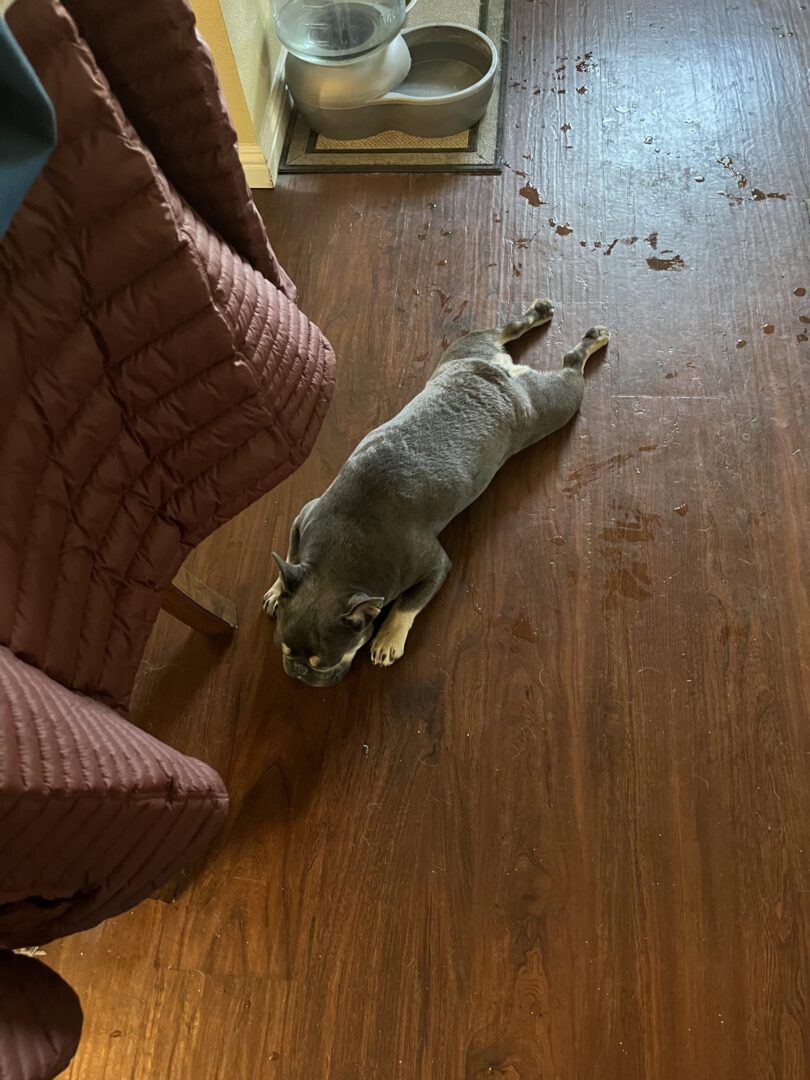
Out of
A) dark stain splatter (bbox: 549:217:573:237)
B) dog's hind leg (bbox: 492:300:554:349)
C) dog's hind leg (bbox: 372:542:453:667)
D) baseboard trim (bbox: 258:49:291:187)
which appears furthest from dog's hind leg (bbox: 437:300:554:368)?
baseboard trim (bbox: 258:49:291:187)

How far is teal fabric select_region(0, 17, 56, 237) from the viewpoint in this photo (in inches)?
24.6

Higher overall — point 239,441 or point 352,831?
point 239,441

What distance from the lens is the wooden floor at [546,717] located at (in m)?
1.21

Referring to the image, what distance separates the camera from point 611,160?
2.03m

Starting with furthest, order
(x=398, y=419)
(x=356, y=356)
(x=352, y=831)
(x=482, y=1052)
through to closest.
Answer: (x=356, y=356)
(x=398, y=419)
(x=352, y=831)
(x=482, y=1052)

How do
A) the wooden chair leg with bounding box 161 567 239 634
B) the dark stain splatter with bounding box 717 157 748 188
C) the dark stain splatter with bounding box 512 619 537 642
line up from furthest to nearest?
1. the dark stain splatter with bounding box 717 157 748 188
2. the dark stain splatter with bounding box 512 619 537 642
3. the wooden chair leg with bounding box 161 567 239 634

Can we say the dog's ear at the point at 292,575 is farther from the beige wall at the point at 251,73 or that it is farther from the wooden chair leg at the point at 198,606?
the beige wall at the point at 251,73

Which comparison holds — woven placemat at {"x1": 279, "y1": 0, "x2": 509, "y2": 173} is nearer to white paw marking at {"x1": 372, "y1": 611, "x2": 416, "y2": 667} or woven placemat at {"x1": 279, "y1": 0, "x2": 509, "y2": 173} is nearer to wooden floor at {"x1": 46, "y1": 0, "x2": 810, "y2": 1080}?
wooden floor at {"x1": 46, "y1": 0, "x2": 810, "y2": 1080}

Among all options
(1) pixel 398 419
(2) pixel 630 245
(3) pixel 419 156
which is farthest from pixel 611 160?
(1) pixel 398 419

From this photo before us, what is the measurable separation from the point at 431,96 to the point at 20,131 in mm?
1728

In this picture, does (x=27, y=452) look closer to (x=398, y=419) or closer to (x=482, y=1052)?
(x=398, y=419)

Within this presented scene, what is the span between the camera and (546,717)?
1.41m

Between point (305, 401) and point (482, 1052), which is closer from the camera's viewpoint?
point (305, 401)

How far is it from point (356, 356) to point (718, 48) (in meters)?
1.35
